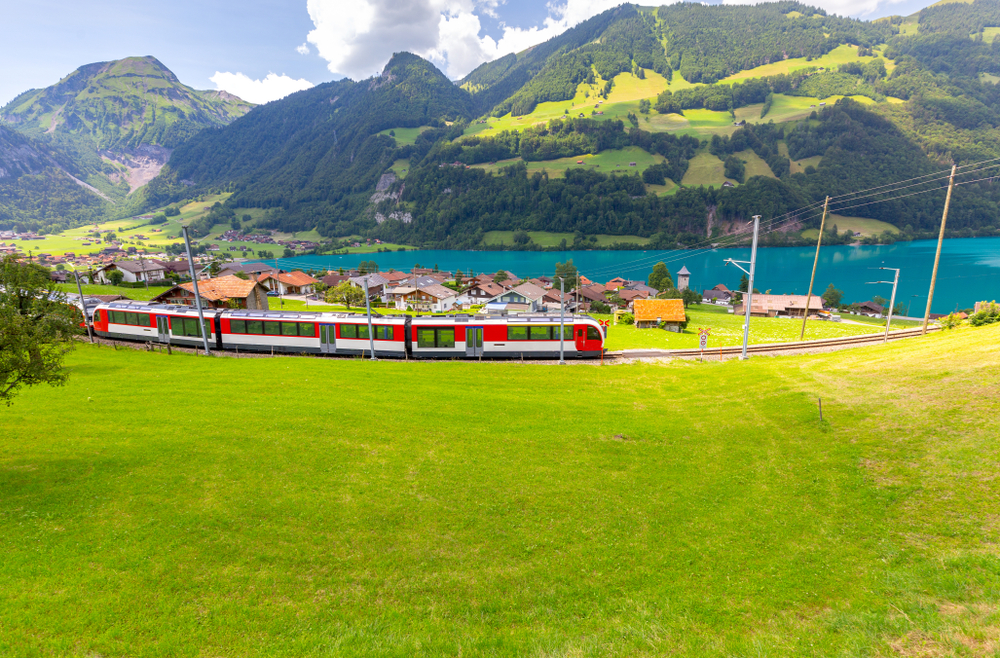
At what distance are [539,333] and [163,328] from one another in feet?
108

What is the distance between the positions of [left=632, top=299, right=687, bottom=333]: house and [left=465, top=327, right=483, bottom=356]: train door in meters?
36.6

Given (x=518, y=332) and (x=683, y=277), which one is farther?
(x=683, y=277)

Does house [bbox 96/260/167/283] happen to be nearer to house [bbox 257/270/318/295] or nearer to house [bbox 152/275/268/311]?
house [bbox 257/270/318/295]

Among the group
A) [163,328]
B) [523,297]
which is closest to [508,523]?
[163,328]

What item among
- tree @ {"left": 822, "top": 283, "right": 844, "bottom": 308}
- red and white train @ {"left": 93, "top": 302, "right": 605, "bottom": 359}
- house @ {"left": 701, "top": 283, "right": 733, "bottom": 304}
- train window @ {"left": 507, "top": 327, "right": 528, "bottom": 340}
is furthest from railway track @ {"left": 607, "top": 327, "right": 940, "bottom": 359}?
house @ {"left": 701, "top": 283, "right": 733, "bottom": 304}

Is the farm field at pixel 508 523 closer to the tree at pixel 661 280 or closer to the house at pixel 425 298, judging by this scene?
the house at pixel 425 298

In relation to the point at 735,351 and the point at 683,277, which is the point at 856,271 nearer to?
the point at 683,277

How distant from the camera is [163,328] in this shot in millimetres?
36688

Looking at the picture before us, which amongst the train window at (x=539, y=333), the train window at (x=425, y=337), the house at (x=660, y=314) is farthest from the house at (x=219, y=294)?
the house at (x=660, y=314)

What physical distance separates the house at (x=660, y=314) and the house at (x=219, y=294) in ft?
210

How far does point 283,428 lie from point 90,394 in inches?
441

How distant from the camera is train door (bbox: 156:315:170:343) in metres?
36.5

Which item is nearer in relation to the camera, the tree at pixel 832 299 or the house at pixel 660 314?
the house at pixel 660 314

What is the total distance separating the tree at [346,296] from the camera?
87.9 meters
